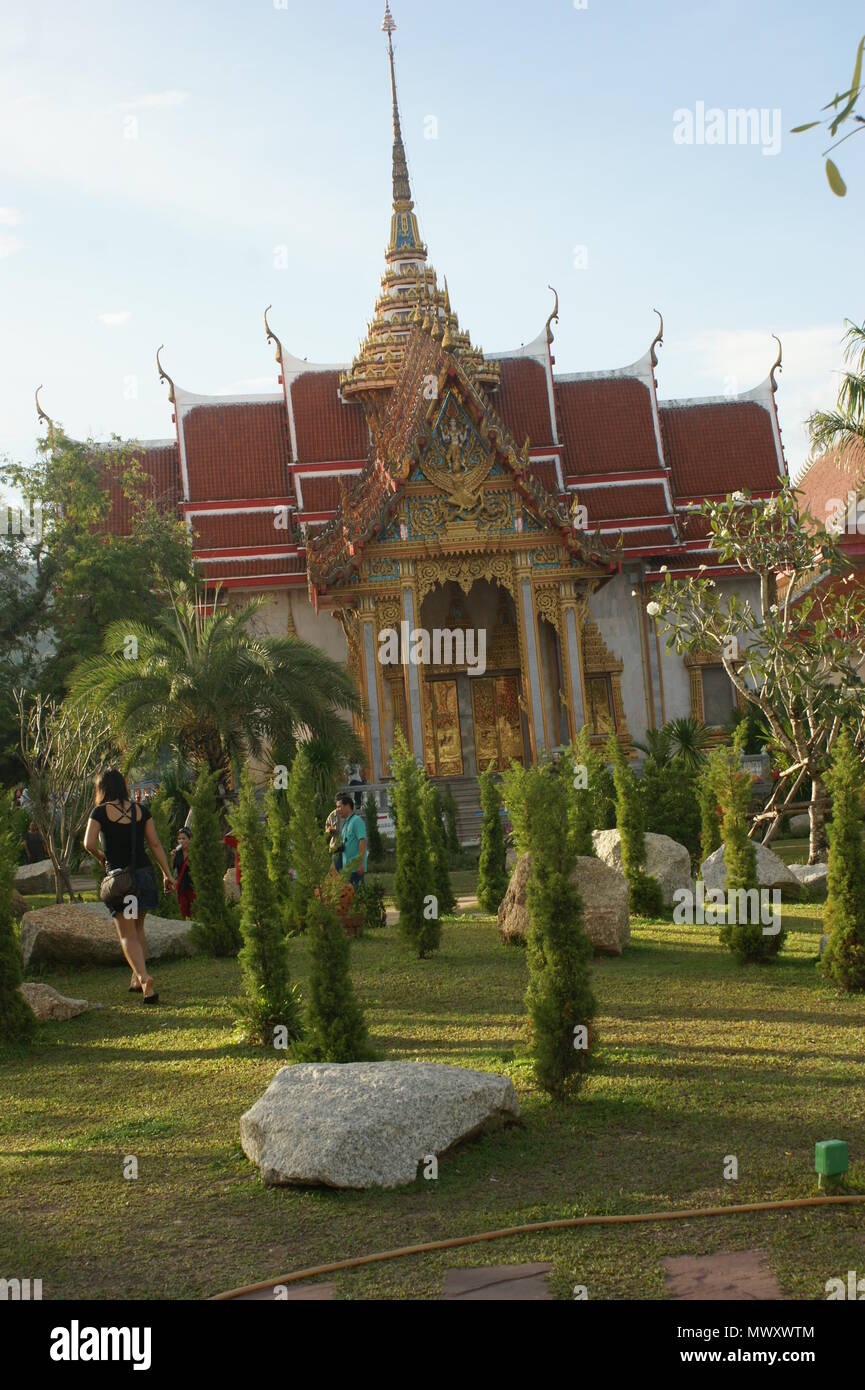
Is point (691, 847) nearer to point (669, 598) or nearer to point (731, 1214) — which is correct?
point (669, 598)

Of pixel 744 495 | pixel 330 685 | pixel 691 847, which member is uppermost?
pixel 744 495

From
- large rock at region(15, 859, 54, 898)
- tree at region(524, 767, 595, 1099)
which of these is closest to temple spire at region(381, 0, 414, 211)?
large rock at region(15, 859, 54, 898)

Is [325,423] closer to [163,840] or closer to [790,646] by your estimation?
[163,840]

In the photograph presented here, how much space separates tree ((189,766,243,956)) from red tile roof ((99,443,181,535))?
1674 centimetres

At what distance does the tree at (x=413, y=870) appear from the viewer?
11953mm

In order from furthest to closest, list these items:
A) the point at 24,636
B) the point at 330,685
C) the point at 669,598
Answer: the point at 24,636 < the point at 330,685 < the point at 669,598

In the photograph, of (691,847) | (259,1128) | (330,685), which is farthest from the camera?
(330,685)

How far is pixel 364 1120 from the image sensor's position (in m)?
5.97

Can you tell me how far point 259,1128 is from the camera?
6.11m

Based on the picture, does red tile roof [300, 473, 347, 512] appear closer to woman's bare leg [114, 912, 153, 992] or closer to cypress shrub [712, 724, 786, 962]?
cypress shrub [712, 724, 786, 962]

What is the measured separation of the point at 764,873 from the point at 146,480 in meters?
19.5

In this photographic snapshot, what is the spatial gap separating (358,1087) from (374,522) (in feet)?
65.3

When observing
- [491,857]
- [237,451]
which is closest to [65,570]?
[237,451]
